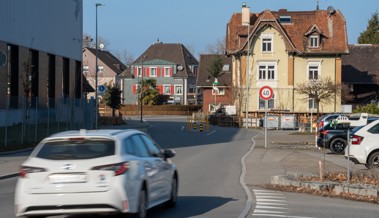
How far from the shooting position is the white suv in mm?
22594

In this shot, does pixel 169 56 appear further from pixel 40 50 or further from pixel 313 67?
pixel 40 50

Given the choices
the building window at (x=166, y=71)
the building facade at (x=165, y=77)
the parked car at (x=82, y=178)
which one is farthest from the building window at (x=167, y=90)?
the parked car at (x=82, y=178)

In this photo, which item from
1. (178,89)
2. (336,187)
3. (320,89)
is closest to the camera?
(336,187)

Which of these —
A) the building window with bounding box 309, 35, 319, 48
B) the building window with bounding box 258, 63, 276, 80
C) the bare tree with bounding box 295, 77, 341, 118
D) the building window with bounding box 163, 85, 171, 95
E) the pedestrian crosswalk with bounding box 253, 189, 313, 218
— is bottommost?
the pedestrian crosswalk with bounding box 253, 189, 313, 218

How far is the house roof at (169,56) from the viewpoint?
121938 mm

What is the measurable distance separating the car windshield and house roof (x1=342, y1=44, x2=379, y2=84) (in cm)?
7118

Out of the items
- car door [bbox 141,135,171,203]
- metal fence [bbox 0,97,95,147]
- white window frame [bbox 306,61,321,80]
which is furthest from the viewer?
white window frame [bbox 306,61,321,80]

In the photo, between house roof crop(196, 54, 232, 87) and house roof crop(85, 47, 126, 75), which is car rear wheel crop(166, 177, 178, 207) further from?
house roof crop(85, 47, 126, 75)

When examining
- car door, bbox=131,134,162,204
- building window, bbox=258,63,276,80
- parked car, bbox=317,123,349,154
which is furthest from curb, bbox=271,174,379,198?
building window, bbox=258,63,276,80

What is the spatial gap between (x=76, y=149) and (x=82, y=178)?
592 mm

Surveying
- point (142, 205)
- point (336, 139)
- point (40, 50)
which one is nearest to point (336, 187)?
point (142, 205)

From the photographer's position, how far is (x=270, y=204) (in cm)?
1491

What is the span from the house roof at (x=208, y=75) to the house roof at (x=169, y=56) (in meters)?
15.3

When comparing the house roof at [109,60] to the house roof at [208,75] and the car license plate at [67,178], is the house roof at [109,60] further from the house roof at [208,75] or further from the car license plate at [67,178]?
the car license plate at [67,178]
